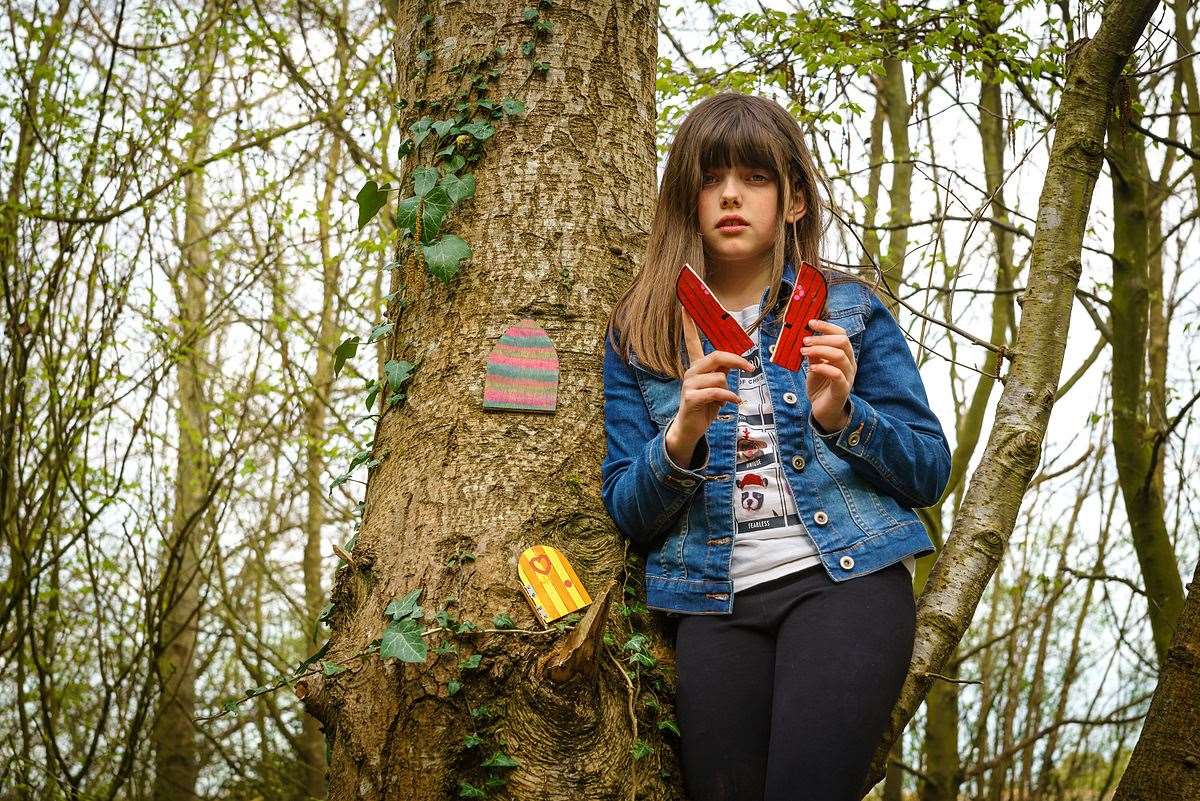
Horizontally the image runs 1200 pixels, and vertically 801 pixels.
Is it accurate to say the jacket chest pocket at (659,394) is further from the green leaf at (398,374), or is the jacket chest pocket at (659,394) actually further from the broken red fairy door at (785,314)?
the green leaf at (398,374)

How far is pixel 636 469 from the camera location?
1.93 meters

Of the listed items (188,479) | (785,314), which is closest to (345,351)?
(785,314)

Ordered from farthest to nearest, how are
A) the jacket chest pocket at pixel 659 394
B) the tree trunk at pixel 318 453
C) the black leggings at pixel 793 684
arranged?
the tree trunk at pixel 318 453 < the jacket chest pocket at pixel 659 394 < the black leggings at pixel 793 684

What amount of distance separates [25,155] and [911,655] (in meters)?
4.50

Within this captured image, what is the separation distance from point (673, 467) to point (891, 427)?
0.40m

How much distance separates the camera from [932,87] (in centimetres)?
559

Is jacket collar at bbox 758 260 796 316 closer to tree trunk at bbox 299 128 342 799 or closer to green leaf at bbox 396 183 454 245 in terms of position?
green leaf at bbox 396 183 454 245

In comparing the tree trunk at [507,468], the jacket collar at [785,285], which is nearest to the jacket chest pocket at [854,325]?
the jacket collar at [785,285]

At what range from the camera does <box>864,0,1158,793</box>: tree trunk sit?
191 centimetres

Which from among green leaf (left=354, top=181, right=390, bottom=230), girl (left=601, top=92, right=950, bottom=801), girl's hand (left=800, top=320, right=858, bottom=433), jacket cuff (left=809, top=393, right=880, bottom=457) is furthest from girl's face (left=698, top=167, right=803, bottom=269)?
green leaf (left=354, top=181, right=390, bottom=230)

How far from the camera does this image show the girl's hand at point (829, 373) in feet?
5.76

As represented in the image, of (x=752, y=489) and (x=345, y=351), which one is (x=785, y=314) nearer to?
(x=752, y=489)

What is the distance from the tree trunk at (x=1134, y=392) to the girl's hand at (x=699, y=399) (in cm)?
311

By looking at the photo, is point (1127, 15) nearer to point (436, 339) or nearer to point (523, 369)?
point (523, 369)
